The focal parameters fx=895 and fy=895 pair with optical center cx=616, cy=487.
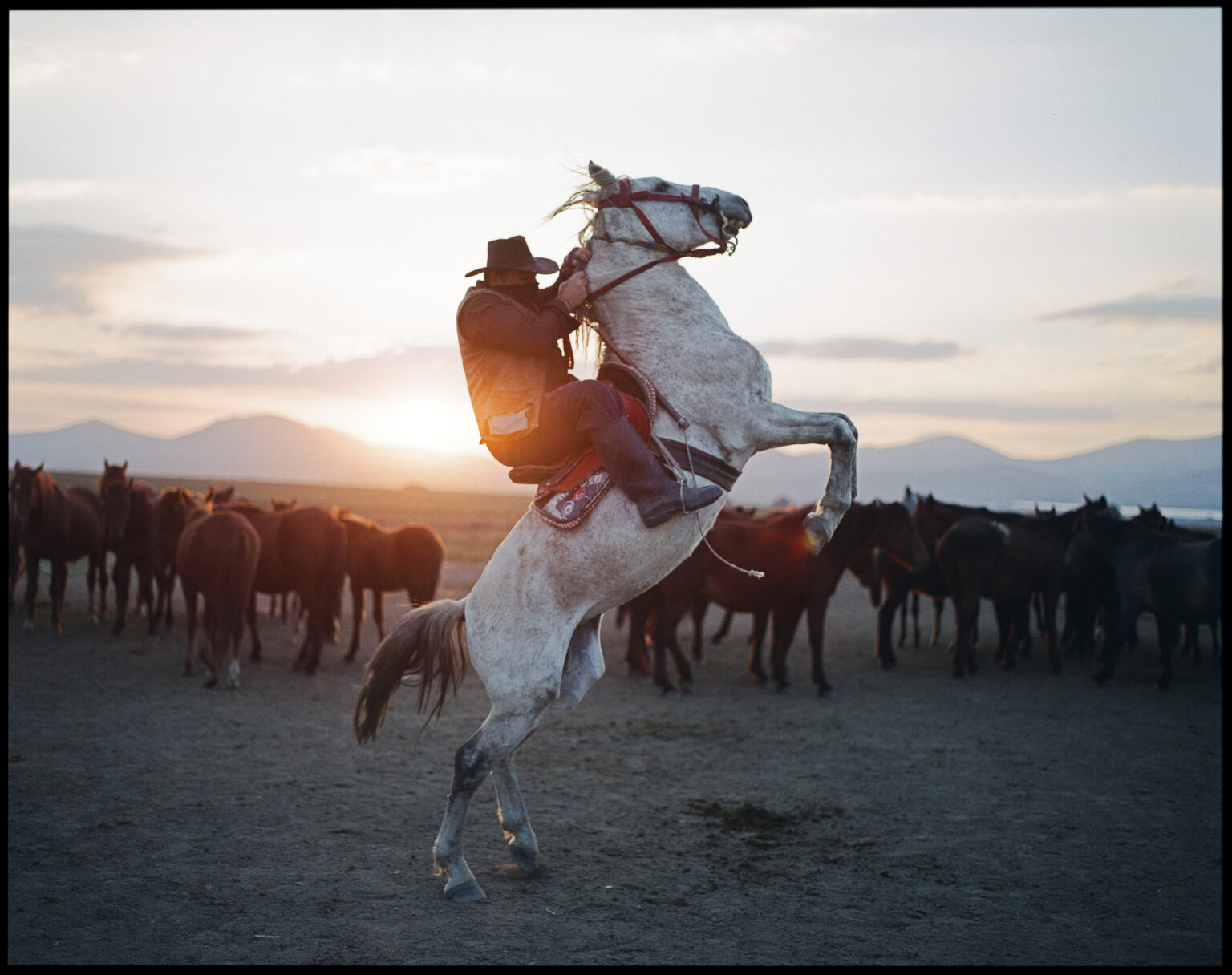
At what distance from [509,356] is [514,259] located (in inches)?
18.1

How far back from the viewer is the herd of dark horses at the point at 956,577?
11711 millimetres

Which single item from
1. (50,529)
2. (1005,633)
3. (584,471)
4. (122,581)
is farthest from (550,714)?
(50,529)

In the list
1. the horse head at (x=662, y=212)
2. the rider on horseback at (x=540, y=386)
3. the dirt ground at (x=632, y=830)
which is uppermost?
the horse head at (x=662, y=212)

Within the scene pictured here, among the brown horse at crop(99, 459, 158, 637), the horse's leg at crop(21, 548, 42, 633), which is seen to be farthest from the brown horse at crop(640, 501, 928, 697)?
the horse's leg at crop(21, 548, 42, 633)

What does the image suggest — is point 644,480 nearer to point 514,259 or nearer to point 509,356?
point 509,356

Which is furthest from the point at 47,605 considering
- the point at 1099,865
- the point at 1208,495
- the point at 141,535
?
the point at 1208,495

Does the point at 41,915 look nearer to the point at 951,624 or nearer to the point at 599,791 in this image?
the point at 599,791

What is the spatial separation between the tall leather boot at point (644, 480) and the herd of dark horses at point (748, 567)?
22.3 feet

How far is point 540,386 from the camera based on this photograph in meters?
4.25

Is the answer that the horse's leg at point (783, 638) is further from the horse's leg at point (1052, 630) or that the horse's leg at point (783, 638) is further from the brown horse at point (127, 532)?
the brown horse at point (127, 532)

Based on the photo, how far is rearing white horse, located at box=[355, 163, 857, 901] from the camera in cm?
412

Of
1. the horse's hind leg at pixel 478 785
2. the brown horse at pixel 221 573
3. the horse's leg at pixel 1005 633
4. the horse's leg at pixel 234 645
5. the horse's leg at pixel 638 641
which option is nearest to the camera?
the horse's hind leg at pixel 478 785

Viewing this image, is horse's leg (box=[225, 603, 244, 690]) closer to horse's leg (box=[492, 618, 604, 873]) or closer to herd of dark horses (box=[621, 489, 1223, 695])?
herd of dark horses (box=[621, 489, 1223, 695])

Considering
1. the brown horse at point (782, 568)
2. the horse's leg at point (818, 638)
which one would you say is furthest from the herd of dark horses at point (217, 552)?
the horse's leg at point (818, 638)
